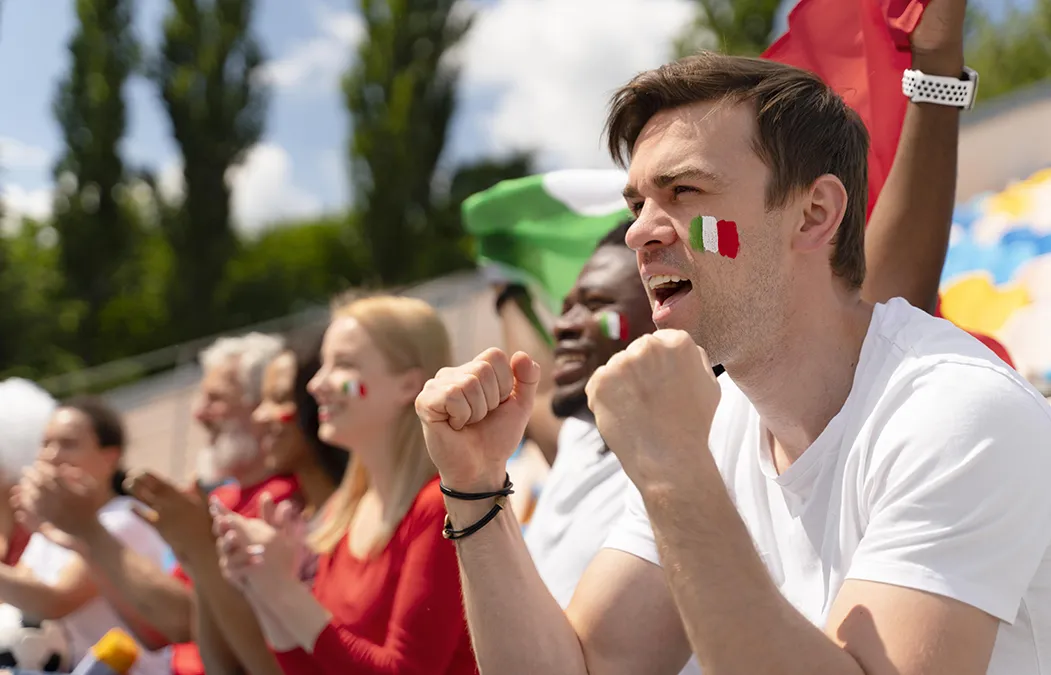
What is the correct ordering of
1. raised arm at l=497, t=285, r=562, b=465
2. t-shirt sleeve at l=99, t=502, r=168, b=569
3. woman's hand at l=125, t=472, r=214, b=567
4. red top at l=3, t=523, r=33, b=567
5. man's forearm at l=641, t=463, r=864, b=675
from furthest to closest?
raised arm at l=497, t=285, r=562, b=465, red top at l=3, t=523, r=33, b=567, t-shirt sleeve at l=99, t=502, r=168, b=569, woman's hand at l=125, t=472, r=214, b=567, man's forearm at l=641, t=463, r=864, b=675

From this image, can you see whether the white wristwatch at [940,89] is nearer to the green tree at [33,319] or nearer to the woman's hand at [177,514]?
the woman's hand at [177,514]

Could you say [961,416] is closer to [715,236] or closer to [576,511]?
[715,236]

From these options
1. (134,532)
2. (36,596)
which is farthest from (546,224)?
(36,596)

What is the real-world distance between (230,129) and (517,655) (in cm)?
1909

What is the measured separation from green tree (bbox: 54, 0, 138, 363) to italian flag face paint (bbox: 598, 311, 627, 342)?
55.9ft

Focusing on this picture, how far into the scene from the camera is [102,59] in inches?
736

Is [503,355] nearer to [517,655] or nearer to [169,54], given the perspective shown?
[517,655]

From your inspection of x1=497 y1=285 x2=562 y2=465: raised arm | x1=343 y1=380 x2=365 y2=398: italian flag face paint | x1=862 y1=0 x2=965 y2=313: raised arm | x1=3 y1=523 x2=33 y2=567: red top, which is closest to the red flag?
x1=862 y1=0 x2=965 y2=313: raised arm

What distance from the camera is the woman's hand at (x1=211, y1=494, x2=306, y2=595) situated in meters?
2.57

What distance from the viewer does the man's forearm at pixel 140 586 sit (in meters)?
3.25

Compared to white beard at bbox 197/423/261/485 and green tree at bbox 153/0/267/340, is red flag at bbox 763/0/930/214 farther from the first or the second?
green tree at bbox 153/0/267/340

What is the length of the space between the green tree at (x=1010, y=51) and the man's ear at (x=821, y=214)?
64.7ft

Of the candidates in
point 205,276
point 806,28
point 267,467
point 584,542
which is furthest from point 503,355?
point 205,276

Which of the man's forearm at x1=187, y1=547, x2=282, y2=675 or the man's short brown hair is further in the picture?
the man's forearm at x1=187, y1=547, x2=282, y2=675
